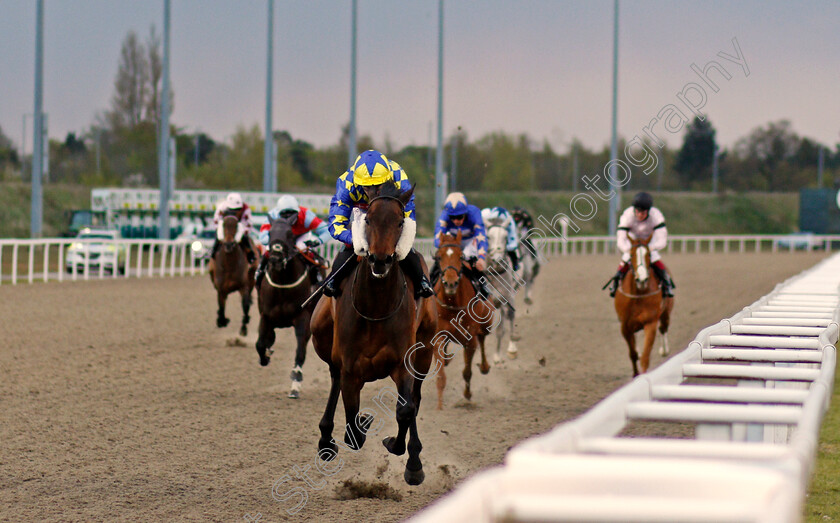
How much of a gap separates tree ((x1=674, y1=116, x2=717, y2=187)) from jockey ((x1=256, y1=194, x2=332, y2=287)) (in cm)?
7956

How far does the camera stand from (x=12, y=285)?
60.3 feet

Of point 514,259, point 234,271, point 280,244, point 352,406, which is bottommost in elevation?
point 352,406

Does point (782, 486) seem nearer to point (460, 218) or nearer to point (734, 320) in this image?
point (734, 320)

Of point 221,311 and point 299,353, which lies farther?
point 221,311

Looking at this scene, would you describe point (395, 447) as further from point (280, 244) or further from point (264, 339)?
point (264, 339)

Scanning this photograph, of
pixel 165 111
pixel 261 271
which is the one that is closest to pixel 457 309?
pixel 261 271

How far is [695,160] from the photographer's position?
8669 centimetres

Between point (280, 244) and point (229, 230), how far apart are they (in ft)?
10.2

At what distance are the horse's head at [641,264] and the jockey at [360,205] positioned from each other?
360 cm

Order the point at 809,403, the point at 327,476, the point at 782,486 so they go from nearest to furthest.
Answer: the point at 782,486, the point at 809,403, the point at 327,476

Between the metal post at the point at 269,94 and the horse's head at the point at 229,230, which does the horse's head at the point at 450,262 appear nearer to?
the horse's head at the point at 229,230

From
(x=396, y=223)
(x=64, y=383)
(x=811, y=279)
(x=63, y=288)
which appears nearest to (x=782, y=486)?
(x=396, y=223)

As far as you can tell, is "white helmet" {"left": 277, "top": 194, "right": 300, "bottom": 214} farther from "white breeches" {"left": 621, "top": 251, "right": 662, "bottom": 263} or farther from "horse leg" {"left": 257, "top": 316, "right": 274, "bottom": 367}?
"white breeches" {"left": 621, "top": 251, "right": 662, "bottom": 263}

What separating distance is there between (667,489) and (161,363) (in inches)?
362
